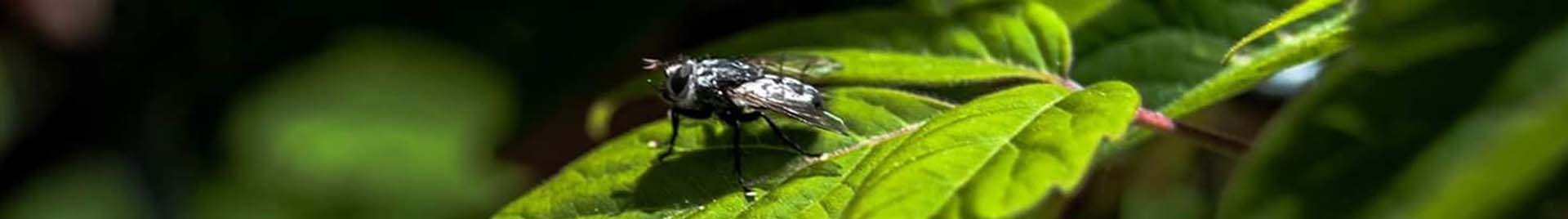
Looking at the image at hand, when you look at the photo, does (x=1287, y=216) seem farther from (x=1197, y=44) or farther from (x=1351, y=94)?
(x=1197, y=44)

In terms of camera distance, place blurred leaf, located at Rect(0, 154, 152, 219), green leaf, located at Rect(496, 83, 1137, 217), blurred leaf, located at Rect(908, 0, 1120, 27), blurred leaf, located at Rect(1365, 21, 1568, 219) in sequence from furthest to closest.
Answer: blurred leaf, located at Rect(0, 154, 152, 219), blurred leaf, located at Rect(908, 0, 1120, 27), green leaf, located at Rect(496, 83, 1137, 217), blurred leaf, located at Rect(1365, 21, 1568, 219)

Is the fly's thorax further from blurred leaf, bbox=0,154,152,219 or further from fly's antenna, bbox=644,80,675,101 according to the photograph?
blurred leaf, bbox=0,154,152,219

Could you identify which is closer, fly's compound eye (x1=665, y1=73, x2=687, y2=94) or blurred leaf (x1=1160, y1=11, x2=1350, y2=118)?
blurred leaf (x1=1160, y1=11, x2=1350, y2=118)

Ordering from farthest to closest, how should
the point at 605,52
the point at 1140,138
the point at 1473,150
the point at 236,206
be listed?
1. the point at 236,206
2. the point at 605,52
3. the point at 1140,138
4. the point at 1473,150

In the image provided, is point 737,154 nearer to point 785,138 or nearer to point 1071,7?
point 785,138

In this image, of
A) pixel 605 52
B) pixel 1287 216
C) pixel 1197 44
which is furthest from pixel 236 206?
pixel 1287 216

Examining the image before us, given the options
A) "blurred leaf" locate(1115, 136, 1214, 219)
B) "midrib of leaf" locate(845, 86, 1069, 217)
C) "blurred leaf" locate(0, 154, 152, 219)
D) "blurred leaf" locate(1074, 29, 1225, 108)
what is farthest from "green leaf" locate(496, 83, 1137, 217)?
"blurred leaf" locate(0, 154, 152, 219)

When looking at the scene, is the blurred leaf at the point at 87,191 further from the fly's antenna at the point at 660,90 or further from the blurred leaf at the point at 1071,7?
the blurred leaf at the point at 1071,7

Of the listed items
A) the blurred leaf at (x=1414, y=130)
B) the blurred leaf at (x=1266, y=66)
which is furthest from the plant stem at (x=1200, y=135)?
the blurred leaf at (x=1414, y=130)
